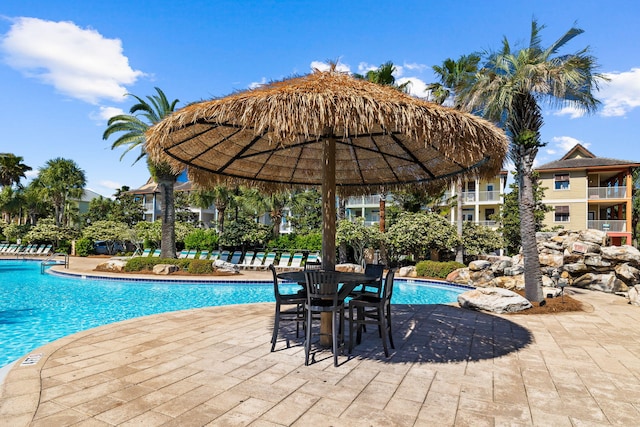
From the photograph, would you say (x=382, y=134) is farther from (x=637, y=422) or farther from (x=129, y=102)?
(x=129, y=102)

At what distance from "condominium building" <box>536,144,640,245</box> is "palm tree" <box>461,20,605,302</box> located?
796 inches

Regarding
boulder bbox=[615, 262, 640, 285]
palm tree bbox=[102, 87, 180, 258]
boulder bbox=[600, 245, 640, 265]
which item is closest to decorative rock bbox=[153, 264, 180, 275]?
palm tree bbox=[102, 87, 180, 258]

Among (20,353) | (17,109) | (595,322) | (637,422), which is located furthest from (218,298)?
(637,422)

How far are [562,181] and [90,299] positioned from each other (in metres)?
30.3

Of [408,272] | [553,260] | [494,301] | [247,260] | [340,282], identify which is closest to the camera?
[340,282]

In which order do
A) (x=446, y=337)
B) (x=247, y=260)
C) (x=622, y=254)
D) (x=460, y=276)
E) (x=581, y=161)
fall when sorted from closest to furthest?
(x=446, y=337), (x=622, y=254), (x=460, y=276), (x=247, y=260), (x=581, y=161)

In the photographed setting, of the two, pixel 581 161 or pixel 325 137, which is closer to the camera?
pixel 325 137

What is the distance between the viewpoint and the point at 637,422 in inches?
112

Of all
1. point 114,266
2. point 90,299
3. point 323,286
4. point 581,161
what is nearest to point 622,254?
point 323,286

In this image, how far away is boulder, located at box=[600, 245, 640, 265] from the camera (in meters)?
11.7

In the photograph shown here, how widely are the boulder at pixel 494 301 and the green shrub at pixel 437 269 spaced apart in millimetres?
7078

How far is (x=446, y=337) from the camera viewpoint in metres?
5.30

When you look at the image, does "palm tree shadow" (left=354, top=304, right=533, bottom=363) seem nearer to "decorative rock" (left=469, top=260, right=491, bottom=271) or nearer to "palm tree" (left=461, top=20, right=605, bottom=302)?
"palm tree" (left=461, top=20, right=605, bottom=302)

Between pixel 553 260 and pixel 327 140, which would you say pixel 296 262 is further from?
pixel 327 140
